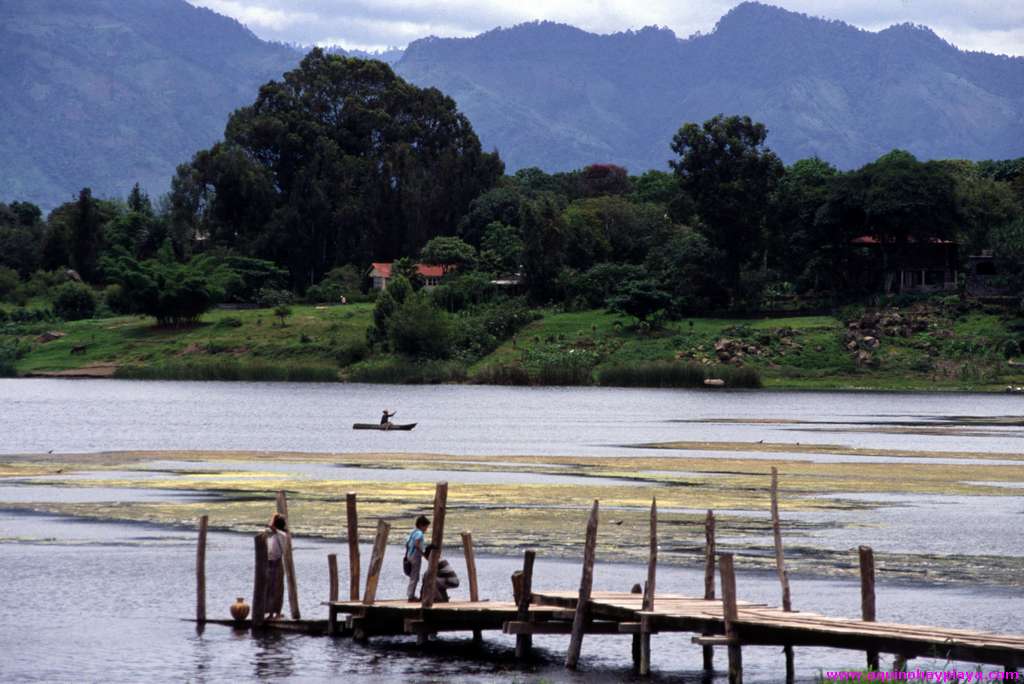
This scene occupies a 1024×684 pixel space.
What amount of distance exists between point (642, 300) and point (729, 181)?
17042mm

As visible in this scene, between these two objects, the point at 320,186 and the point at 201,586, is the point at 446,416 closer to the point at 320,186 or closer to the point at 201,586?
the point at 201,586

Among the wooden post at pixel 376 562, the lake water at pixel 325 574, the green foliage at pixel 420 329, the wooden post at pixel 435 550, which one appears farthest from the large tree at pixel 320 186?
the wooden post at pixel 435 550

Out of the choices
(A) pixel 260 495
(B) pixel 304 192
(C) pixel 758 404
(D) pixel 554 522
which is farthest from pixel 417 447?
(B) pixel 304 192

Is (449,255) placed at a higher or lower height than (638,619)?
higher

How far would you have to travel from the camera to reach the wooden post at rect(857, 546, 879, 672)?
88.1 ft

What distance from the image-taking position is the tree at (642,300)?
137000 mm

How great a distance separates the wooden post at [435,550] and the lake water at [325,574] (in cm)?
125

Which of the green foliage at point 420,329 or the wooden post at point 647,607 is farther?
the green foliage at point 420,329

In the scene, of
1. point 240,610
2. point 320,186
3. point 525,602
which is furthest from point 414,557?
point 320,186

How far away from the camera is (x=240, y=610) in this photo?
3444 centimetres

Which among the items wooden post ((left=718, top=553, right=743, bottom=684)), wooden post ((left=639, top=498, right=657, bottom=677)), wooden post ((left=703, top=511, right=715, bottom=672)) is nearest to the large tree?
wooden post ((left=703, top=511, right=715, bottom=672))

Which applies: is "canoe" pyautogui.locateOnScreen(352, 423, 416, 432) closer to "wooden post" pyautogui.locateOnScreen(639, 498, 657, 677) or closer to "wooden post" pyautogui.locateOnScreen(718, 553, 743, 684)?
"wooden post" pyautogui.locateOnScreen(639, 498, 657, 677)

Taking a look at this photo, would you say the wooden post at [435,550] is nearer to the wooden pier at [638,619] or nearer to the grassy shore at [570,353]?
the wooden pier at [638,619]

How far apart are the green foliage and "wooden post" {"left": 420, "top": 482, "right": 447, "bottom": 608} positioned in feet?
346
